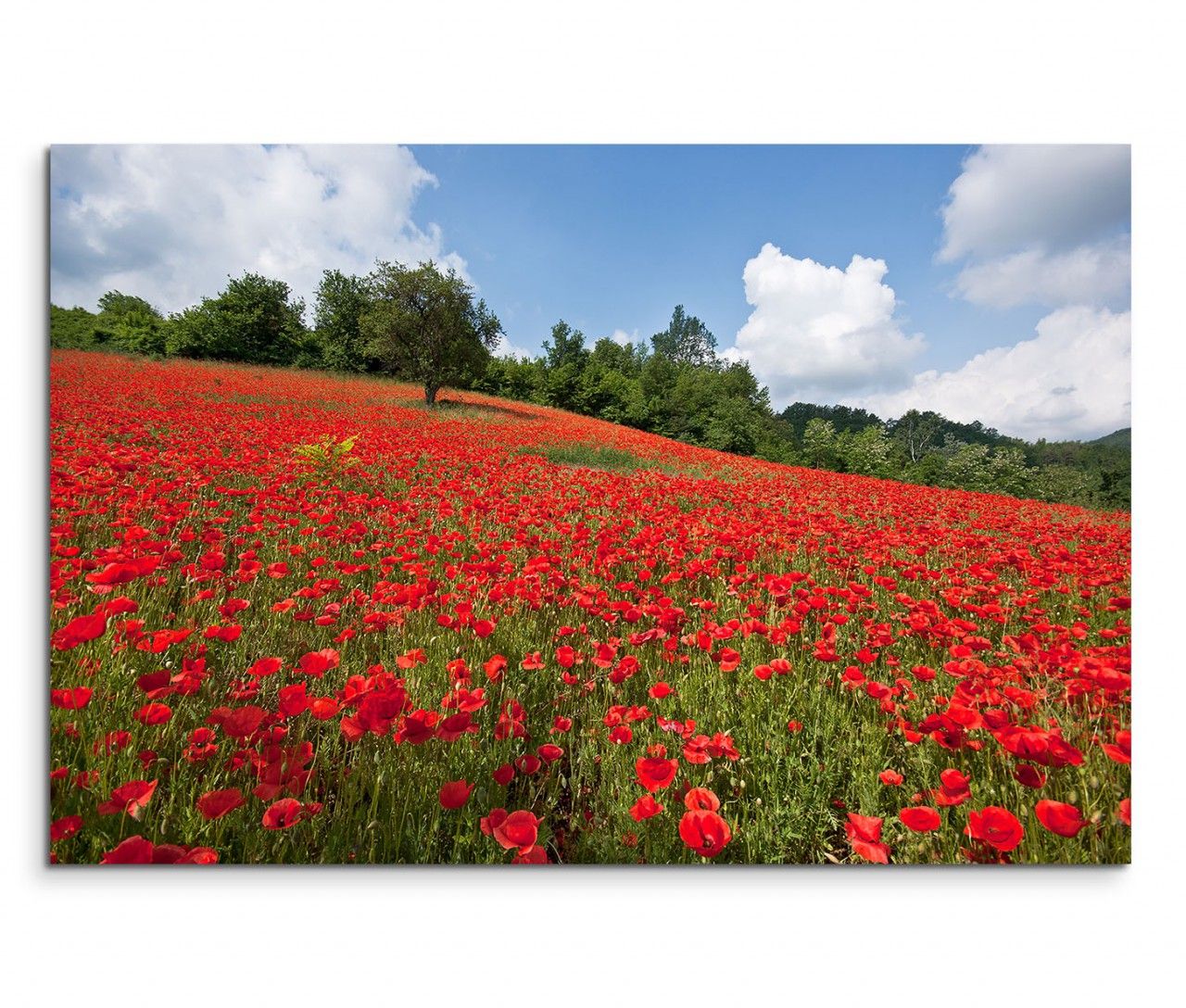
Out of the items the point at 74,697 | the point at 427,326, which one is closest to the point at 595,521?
the point at 427,326

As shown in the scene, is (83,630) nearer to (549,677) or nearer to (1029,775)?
(549,677)

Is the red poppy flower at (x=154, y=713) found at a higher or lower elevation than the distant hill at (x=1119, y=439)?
lower

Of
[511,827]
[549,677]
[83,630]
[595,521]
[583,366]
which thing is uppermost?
[583,366]

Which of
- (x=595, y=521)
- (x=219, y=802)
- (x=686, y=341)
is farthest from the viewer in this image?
(x=595, y=521)

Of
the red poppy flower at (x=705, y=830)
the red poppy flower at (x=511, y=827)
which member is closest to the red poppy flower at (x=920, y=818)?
the red poppy flower at (x=705, y=830)

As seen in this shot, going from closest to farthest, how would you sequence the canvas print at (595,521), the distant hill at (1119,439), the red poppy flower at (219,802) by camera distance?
the red poppy flower at (219,802), the canvas print at (595,521), the distant hill at (1119,439)

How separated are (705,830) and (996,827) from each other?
765 mm

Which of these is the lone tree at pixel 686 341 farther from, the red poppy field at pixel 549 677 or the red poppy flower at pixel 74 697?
the red poppy flower at pixel 74 697

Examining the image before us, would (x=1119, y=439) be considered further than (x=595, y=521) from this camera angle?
No

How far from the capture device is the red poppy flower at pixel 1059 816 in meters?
1.58

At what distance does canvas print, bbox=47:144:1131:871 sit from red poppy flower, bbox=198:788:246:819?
11 mm

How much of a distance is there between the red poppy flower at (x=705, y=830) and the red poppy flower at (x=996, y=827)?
0.66 metres

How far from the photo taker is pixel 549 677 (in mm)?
2109
